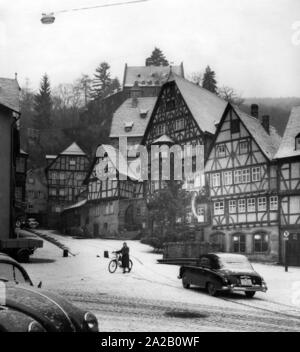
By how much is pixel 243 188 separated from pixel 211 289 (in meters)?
21.5

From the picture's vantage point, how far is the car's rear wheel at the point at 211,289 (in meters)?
17.8

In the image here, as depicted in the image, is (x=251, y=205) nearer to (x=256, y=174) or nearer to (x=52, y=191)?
Answer: (x=256, y=174)

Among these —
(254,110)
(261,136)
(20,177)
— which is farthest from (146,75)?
(261,136)

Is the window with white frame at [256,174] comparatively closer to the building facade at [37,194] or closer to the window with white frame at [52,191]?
the window with white frame at [52,191]

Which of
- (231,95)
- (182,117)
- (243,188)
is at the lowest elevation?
(243,188)

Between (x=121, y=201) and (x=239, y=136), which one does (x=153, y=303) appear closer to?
(x=239, y=136)

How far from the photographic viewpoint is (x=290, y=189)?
36.5 metres

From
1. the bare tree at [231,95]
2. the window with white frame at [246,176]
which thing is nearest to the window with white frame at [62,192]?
the bare tree at [231,95]

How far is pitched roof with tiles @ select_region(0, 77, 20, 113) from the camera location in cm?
3155

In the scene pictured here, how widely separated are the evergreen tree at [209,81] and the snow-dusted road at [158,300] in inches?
930

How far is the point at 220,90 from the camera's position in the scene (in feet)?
178
